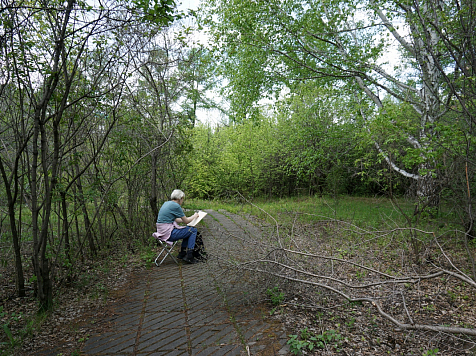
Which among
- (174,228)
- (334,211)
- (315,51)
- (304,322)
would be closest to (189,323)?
(304,322)

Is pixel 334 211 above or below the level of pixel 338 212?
above

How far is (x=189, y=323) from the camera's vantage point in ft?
10.5

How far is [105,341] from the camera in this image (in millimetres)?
2936

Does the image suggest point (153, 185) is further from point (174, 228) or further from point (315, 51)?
point (315, 51)

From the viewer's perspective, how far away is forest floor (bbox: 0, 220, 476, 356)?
9.20 feet

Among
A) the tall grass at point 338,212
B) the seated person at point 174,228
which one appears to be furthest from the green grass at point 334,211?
the seated person at point 174,228

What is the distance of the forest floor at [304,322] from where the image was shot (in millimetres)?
2805

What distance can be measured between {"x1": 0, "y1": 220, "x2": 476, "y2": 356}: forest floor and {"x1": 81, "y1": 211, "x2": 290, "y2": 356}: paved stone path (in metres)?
0.21

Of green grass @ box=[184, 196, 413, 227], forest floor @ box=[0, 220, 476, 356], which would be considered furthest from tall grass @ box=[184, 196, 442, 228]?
forest floor @ box=[0, 220, 476, 356]

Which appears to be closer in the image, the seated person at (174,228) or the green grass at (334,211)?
the seated person at (174,228)

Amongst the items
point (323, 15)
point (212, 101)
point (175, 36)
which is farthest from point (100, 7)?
point (212, 101)

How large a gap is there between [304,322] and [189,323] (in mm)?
1237

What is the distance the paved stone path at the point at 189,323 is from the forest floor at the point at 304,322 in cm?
21

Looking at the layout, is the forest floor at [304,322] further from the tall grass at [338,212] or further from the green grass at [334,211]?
the green grass at [334,211]
